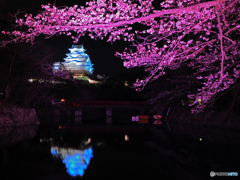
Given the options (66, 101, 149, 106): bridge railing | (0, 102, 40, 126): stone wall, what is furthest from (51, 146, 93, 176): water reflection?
(66, 101, 149, 106): bridge railing

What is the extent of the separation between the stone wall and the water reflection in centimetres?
876

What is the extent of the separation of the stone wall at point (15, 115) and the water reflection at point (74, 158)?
28.7 feet

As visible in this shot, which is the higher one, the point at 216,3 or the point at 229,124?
the point at 216,3

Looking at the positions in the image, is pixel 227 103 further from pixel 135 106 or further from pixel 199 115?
pixel 135 106

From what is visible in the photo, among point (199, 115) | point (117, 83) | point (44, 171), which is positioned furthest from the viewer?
point (117, 83)

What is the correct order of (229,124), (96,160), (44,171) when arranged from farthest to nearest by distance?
(229,124)
(96,160)
(44,171)

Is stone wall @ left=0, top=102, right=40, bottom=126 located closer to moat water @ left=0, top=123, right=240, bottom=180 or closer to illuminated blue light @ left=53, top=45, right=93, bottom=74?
moat water @ left=0, top=123, right=240, bottom=180

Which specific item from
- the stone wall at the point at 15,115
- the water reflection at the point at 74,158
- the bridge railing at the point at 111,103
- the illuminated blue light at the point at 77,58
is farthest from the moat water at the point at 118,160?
the illuminated blue light at the point at 77,58

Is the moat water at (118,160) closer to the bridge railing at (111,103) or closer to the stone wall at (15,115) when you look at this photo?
the stone wall at (15,115)

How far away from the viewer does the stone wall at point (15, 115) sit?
17.7 metres

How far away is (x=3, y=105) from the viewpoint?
59.3 feet

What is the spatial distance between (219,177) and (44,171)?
4.79 metres

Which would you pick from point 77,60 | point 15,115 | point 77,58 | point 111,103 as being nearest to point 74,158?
point 15,115

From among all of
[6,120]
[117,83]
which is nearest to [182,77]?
[6,120]
